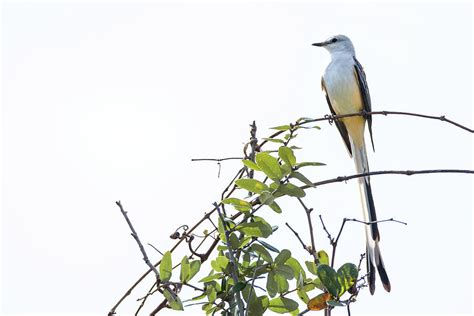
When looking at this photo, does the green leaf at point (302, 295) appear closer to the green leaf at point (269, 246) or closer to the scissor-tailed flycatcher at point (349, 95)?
the green leaf at point (269, 246)

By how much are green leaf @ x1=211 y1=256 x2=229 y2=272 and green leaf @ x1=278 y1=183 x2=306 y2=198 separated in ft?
0.81

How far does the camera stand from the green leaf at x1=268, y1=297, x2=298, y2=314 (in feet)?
6.53

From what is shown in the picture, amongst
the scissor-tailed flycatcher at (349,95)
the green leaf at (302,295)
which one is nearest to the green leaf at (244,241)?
the green leaf at (302,295)

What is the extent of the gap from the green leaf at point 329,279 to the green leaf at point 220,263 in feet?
0.83

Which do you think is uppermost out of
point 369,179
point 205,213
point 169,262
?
point 369,179

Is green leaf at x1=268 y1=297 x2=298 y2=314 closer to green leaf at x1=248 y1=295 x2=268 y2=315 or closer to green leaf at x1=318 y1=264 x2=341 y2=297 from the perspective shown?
green leaf at x1=248 y1=295 x2=268 y2=315

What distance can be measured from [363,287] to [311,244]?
206 millimetres

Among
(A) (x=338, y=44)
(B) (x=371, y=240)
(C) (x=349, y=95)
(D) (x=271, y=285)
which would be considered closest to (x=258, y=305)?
(D) (x=271, y=285)

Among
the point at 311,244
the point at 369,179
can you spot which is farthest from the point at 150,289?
the point at 369,179

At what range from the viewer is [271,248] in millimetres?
1968

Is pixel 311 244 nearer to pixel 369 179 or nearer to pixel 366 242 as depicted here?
pixel 366 242

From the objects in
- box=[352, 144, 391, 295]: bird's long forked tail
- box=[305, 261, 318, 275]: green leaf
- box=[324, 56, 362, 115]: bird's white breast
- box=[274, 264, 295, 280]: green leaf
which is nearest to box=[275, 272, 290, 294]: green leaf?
box=[274, 264, 295, 280]: green leaf

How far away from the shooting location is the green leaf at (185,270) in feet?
6.27

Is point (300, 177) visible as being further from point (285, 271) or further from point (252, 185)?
point (285, 271)
